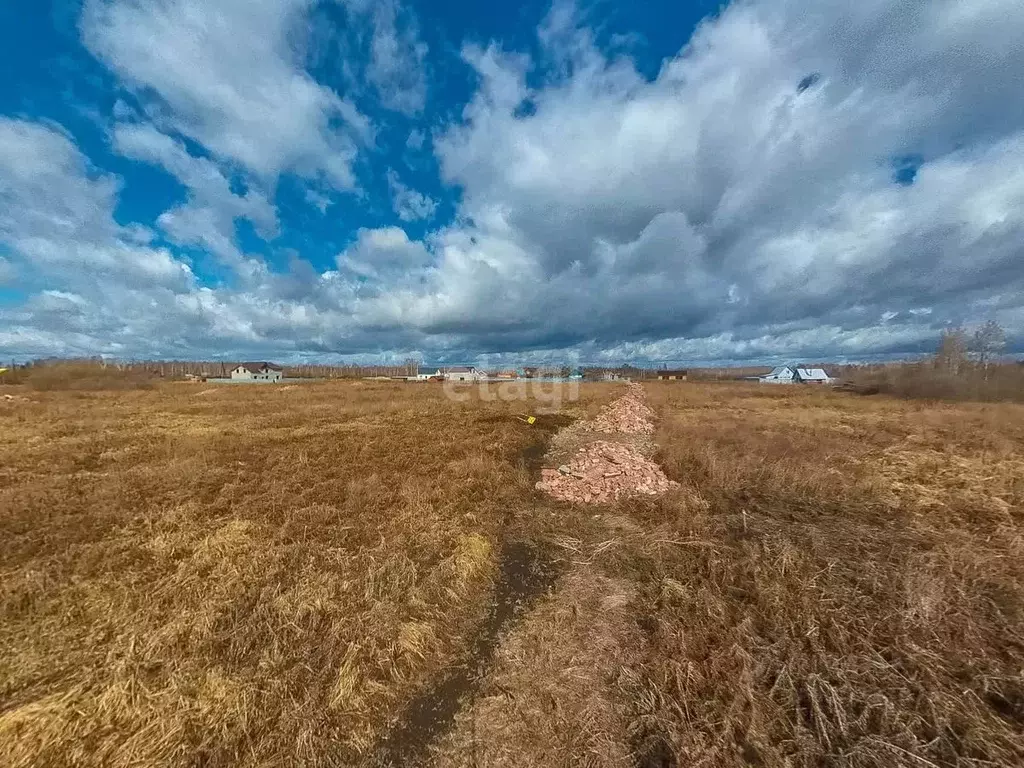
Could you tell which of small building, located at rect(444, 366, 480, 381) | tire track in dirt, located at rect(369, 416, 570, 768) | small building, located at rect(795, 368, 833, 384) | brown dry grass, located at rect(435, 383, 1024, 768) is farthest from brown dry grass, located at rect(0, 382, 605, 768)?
small building, located at rect(795, 368, 833, 384)

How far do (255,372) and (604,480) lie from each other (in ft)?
451

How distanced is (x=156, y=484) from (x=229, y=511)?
4059mm

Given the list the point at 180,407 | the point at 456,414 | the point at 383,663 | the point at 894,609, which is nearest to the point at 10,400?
the point at 180,407

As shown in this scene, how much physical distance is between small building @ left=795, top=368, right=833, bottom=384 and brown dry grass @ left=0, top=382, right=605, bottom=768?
129265 mm

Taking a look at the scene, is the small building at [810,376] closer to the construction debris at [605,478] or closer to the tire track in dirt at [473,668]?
the construction debris at [605,478]

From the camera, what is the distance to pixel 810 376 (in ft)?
378

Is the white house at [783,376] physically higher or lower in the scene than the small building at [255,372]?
lower

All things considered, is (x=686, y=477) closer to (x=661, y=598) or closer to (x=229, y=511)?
(x=661, y=598)

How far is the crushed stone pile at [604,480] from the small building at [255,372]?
12305cm

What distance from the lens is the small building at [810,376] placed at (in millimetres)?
113181

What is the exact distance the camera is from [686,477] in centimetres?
1287

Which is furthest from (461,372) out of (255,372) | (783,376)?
(783,376)

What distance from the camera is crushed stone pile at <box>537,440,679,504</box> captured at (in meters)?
11.6

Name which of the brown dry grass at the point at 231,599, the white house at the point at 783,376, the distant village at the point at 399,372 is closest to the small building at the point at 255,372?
the distant village at the point at 399,372
